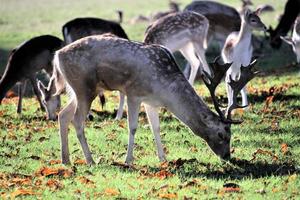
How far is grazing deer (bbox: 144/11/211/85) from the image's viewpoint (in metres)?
13.5

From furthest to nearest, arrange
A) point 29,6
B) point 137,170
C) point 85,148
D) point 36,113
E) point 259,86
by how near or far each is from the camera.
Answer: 1. point 29,6
2. point 259,86
3. point 36,113
4. point 85,148
5. point 137,170

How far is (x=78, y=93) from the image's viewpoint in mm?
9133

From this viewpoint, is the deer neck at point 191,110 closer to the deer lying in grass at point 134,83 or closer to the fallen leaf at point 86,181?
the deer lying in grass at point 134,83

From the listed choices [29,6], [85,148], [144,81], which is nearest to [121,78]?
[144,81]

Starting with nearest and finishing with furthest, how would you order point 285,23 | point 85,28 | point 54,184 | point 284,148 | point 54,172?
point 54,184 → point 54,172 → point 284,148 → point 85,28 → point 285,23

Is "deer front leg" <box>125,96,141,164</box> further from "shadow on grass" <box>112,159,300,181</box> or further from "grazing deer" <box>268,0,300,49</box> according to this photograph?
"grazing deer" <box>268,0,300,49</box>

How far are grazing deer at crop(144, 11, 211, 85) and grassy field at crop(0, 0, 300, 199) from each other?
82 cm

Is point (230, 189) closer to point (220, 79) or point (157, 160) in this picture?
point (157, 160)

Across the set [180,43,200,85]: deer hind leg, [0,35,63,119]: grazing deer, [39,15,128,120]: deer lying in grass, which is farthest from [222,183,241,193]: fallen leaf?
[39,15,128,120]: deer lying in grass

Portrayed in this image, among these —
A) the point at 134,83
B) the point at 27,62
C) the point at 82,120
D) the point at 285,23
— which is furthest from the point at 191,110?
the point at 285,23

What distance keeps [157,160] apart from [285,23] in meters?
13.0

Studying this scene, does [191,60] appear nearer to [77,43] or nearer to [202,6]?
[202,6]

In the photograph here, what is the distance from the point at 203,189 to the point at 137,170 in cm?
117

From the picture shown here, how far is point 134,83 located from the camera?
895cm
